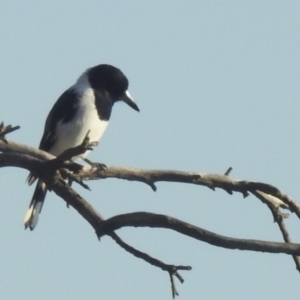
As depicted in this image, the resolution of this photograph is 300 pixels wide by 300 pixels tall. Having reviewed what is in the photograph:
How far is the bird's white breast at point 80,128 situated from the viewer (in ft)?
24.0

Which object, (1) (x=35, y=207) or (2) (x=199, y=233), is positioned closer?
(2) (x=199, y=233)

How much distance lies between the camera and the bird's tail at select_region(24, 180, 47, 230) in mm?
6840

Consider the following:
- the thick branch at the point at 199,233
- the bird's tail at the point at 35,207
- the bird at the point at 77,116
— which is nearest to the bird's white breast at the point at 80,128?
the bird at the point at 77,116

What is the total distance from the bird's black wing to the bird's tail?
1.14 ft

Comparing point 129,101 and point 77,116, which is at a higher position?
point 129,101

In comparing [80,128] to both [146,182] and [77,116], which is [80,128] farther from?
[146,182]

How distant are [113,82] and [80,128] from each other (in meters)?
1.03

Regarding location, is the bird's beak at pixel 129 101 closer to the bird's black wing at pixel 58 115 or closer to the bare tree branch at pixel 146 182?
the bird's black wing at pixel 58 115

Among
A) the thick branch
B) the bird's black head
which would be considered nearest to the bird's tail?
the bird's black head

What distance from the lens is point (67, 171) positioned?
14.4 ft

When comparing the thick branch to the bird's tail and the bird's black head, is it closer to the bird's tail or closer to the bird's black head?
the bird's tail

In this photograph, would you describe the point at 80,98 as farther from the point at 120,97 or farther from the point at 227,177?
the point at 227,177

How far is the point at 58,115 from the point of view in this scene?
751 centimetres

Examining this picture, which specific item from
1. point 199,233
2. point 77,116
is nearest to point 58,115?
point 77,116
